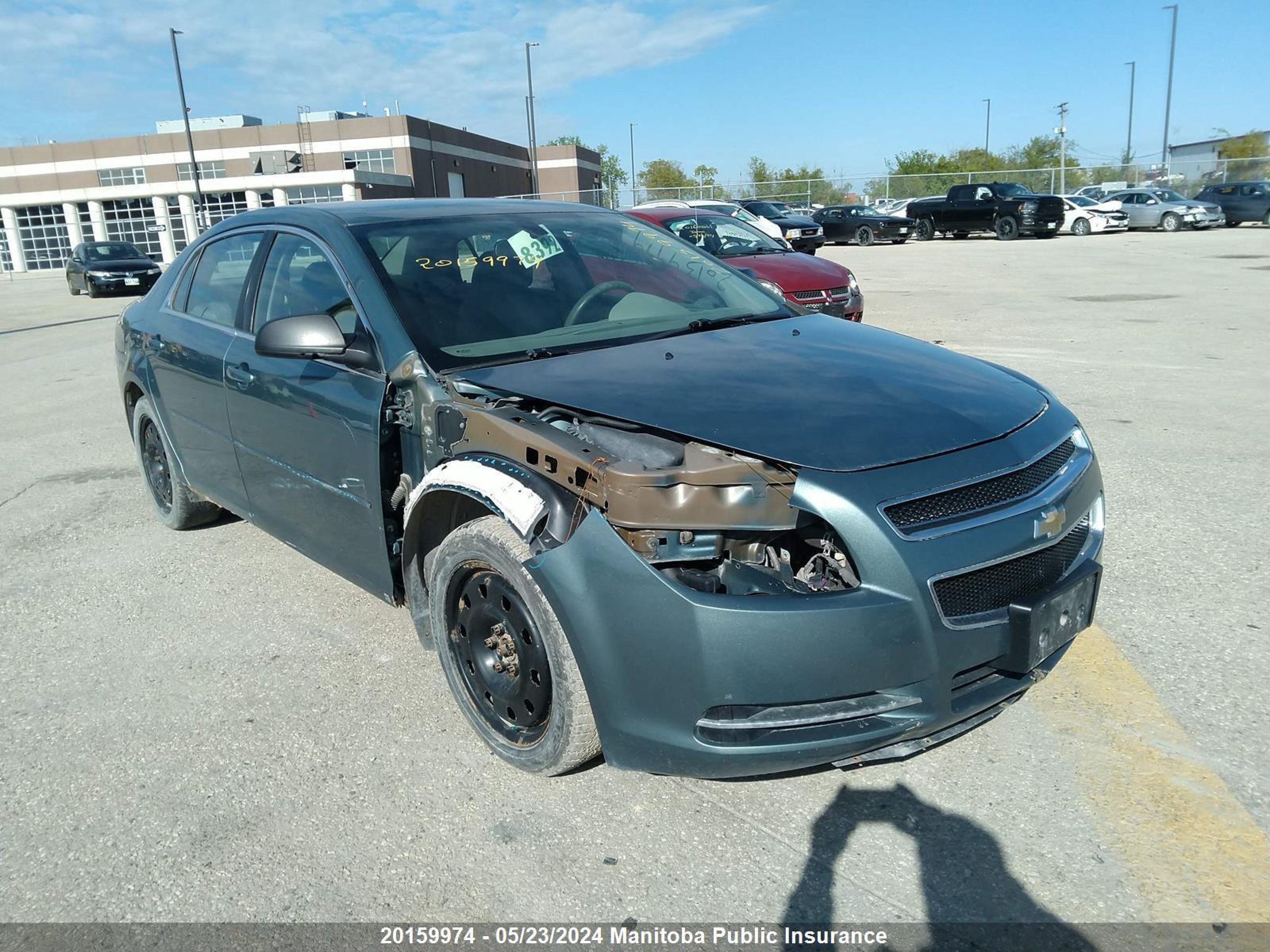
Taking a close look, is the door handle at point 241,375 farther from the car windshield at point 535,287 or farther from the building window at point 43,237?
the building window at point 43,237

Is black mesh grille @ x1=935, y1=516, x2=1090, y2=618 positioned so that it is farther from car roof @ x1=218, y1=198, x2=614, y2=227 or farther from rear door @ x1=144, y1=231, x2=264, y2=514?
rear door @ x1=144, y1=231, x2=264, y2=514

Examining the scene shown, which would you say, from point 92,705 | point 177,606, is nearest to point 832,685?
point 92,705

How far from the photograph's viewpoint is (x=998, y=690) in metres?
2.47

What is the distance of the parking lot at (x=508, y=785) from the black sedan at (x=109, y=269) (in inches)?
846

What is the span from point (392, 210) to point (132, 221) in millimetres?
60589

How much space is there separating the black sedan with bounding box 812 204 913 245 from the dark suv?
10.5 m

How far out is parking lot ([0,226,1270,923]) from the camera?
2393 millimetres

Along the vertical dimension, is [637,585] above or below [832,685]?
above

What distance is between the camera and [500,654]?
288 cm

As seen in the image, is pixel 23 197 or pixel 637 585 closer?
pixel 637 585

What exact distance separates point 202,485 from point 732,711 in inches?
133

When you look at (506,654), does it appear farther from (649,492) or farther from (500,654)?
(649,492)

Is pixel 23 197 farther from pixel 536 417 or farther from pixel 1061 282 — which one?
pixel 536 417

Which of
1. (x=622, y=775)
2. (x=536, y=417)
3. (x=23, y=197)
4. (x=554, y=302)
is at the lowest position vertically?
(x=622, y=775)
